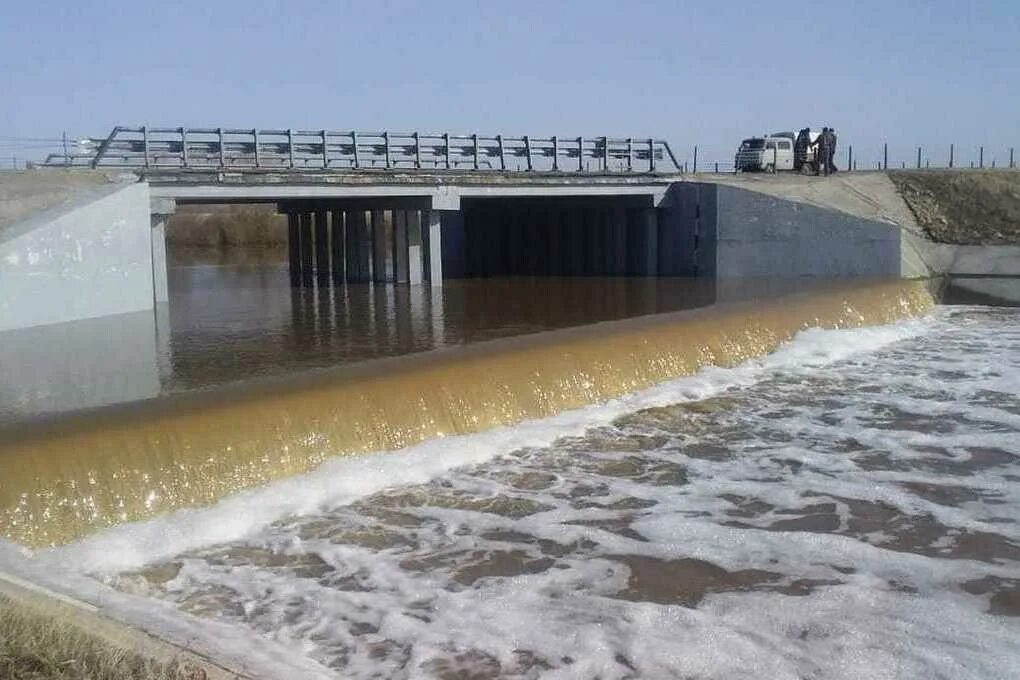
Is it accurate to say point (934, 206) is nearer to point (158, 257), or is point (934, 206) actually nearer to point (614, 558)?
point (158, 257)

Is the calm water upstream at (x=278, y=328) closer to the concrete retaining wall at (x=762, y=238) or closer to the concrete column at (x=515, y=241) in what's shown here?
the concrete retaining wall at (x=762, y=238)

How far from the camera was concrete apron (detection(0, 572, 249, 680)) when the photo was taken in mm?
5086

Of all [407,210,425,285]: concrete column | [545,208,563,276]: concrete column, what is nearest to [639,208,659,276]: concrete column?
[545,208,563,276]: concrete column

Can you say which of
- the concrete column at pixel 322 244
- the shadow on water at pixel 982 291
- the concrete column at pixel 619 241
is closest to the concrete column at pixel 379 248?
the concrete column at pixel 322 244

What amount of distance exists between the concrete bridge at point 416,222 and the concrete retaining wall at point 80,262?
0.09 feet

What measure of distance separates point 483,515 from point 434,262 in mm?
21892

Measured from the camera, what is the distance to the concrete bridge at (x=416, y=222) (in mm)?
20844

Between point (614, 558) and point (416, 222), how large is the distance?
2360cm

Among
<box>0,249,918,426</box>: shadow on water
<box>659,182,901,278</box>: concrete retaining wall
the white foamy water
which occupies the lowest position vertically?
the white foamy water

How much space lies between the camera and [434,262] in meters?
31.5

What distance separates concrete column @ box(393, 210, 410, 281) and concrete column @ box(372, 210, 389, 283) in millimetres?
569

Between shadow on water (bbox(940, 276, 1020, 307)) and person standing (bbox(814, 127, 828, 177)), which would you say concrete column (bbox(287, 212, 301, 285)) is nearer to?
person standing (bbox(814, 127, 828, 177))

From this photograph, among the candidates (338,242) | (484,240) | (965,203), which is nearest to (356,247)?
(338,242)

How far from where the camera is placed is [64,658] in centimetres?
487
